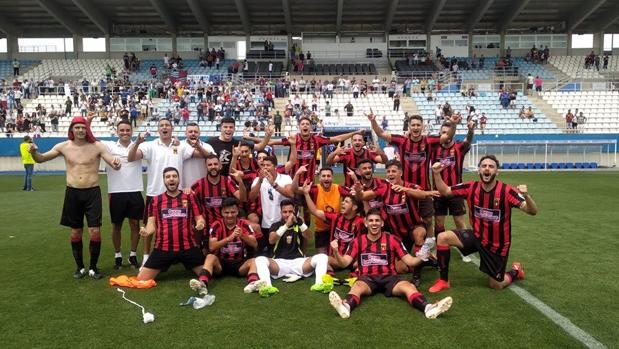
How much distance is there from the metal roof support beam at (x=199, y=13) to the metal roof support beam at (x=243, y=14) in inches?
108

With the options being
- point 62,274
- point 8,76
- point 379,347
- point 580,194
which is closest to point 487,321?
point 379,347

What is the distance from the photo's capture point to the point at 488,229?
5.65 metres

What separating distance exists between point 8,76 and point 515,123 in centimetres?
3628

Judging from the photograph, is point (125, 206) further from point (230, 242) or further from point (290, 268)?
point (290, 268)

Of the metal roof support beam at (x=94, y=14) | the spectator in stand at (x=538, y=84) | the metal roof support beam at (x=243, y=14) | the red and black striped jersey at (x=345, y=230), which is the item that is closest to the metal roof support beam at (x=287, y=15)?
the metal roof support beam at (x=243, y=14)

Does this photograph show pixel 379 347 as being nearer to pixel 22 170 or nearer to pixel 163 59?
pixel 22 170

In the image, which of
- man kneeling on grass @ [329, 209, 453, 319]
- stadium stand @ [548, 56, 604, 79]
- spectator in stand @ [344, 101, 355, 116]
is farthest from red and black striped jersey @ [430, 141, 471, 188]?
stadium stand @ [548, 56, 604, 79]

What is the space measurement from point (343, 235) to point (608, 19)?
40.5 m

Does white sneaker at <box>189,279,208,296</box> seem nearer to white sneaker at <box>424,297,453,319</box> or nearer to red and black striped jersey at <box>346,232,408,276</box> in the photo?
red and black striped jersey at <box>346,232,408,276</box>

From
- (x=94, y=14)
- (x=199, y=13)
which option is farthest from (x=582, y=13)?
(x=94, y=14)

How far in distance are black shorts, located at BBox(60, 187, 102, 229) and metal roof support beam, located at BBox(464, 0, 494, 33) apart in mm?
33665

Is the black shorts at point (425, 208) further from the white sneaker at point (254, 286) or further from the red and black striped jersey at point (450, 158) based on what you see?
the white sneaker at point (254, 286)

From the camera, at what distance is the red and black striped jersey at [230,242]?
241 inches

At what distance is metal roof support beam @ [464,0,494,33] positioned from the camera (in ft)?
114
